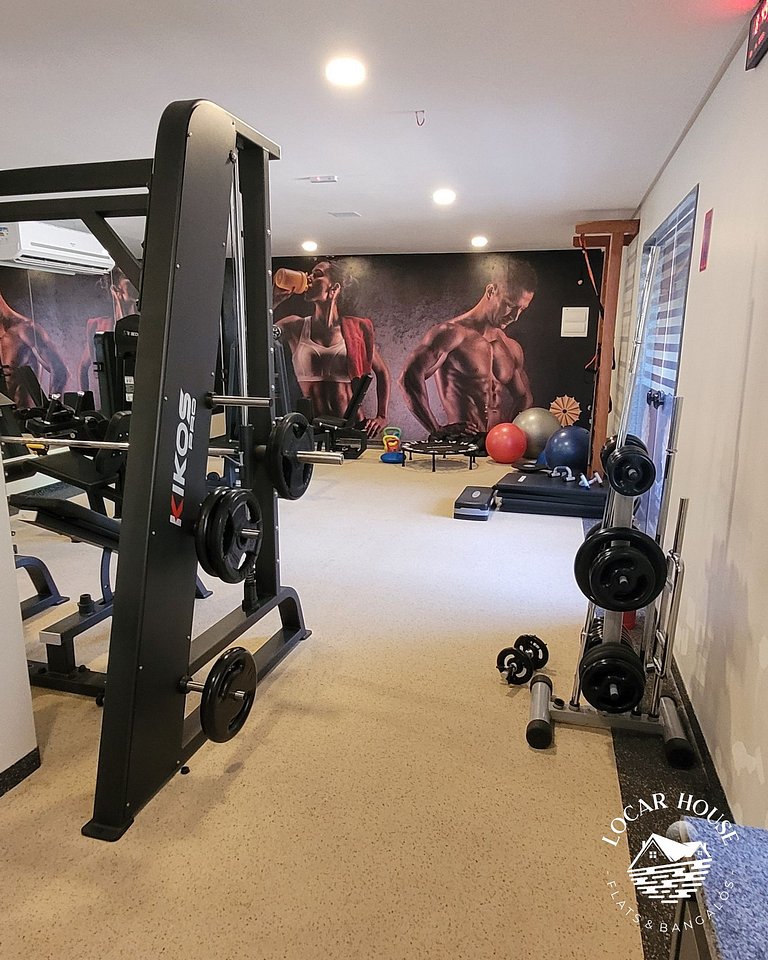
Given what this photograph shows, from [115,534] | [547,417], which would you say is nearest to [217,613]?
[115,534]

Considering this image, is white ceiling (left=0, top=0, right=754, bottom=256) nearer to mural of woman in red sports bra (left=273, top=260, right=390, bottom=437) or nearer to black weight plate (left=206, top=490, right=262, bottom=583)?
black weight plate (left=206, top=490, right=262, bottom=583)

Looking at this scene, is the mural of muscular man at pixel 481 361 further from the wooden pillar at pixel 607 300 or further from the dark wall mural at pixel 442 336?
the wooden pillar at pixel 607 300

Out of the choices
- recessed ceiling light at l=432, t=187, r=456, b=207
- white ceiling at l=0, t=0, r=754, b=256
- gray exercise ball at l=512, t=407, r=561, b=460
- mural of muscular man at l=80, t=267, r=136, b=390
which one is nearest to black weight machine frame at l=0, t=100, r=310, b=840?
white ceiling at l=0, t=0, r=754, b=256

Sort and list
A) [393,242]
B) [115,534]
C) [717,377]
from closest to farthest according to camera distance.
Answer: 1. [717,377]
2. [115,534]
3. [393,242]

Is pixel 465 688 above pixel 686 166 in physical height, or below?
below

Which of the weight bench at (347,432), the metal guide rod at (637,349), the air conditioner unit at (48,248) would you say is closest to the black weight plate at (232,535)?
the metal guide rod at (637,349)

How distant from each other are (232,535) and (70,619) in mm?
1127

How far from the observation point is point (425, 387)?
793 cm

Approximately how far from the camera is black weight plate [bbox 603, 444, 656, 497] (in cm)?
214

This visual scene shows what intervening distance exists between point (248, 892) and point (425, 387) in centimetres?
676

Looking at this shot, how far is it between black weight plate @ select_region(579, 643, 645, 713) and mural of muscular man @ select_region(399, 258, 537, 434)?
560cm

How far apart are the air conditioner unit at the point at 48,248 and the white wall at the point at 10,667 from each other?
4107 millimetres

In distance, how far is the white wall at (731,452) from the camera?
1715 mm

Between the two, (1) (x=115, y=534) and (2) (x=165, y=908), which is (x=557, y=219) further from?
(2) (x=165, y=908)
